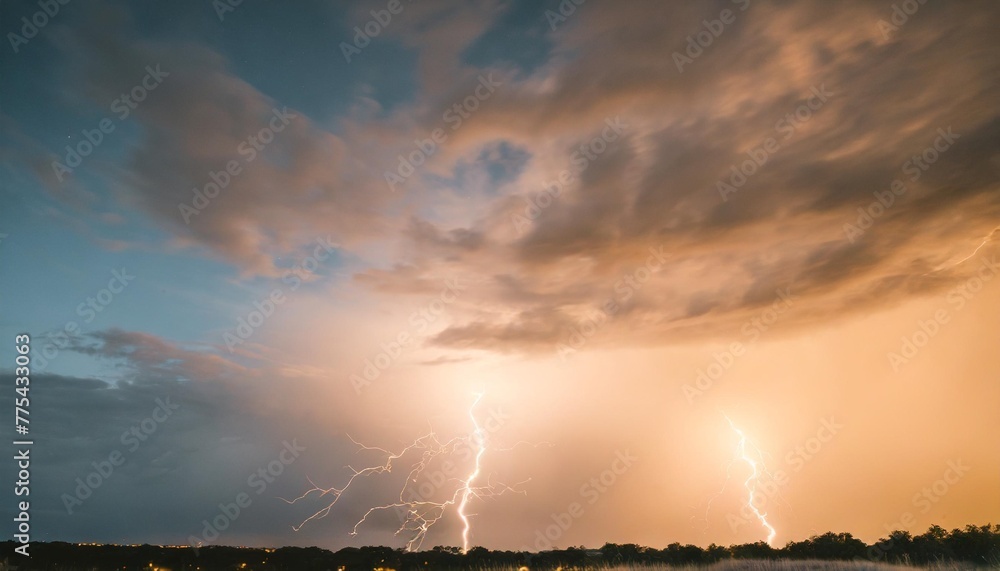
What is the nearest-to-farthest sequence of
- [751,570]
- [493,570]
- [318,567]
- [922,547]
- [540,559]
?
[751,570] → [493,570] → [318,567] → [540,559] → [922,547]

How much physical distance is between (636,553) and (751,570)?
14.3 m

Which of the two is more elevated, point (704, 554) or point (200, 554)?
point (200, 554)

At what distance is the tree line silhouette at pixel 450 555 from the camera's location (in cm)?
2489

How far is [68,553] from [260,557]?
9.67 m

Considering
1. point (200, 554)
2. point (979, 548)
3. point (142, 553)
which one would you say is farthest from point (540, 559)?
point (979, 548)

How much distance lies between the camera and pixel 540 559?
29.1m

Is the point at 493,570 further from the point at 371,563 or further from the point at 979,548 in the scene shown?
the point at 979,548

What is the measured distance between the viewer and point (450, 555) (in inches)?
1113

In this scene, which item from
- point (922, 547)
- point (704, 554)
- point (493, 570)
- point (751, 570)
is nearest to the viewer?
point (751, 570)

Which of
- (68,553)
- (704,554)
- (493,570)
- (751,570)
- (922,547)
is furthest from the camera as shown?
(922,547)

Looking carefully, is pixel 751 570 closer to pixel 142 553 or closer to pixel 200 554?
pixel 200 554

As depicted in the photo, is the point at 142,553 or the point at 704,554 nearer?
the point at 142,553

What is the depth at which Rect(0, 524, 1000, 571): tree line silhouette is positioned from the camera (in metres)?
24.9

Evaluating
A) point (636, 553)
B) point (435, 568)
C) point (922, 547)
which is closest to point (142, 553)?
point (435, 568)
